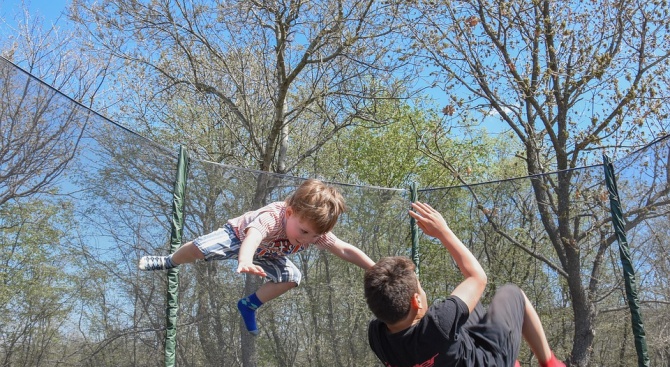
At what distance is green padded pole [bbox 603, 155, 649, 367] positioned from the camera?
9.57 ft

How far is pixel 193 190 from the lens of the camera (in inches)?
124

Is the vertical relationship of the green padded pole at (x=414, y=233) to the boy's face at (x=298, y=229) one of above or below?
above

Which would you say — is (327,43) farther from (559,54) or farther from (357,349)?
(357,349)

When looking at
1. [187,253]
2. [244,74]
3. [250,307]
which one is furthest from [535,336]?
[244,74]

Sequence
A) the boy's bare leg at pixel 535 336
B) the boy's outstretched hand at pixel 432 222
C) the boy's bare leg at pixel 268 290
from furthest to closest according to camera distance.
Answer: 1. the boy's bare leg at pixel 268 290
2. the boy's bare leg at pixel 535 336
3. the boy's outstretched hand at pixel 432 222

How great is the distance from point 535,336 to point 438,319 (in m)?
0.52

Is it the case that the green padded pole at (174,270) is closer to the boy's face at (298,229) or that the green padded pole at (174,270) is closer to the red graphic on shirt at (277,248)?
the red graphic on shirt at (277,248)

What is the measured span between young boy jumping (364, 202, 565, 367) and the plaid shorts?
37.0 inches

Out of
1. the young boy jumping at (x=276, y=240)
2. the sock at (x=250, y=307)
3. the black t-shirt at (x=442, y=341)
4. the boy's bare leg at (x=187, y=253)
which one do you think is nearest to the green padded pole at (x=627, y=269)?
the young boy jumping at (x=276, y=240)

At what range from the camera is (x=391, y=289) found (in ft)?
5.57

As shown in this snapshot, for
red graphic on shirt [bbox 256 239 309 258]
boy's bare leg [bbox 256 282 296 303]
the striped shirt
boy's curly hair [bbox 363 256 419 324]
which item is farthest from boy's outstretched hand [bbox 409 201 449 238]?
boy's bare leg [bbox 256 282 296 303]

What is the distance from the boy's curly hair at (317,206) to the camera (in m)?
2.33

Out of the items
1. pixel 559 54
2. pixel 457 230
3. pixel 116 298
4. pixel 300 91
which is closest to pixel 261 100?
pixel 300 91

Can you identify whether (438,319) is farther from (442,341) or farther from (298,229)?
(298,229)
